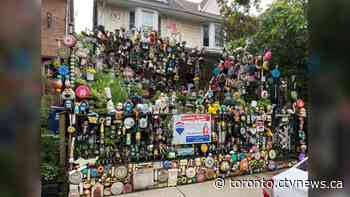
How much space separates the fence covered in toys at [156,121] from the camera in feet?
12.8

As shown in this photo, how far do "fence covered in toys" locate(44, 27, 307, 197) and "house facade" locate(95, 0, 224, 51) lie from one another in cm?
360

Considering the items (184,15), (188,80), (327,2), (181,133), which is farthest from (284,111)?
(184,15)

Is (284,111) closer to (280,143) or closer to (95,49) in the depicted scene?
(280,143)

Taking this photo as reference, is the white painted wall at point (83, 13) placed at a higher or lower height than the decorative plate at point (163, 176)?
higher

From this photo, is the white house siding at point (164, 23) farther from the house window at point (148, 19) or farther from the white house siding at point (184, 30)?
the house window at point (148, 19)

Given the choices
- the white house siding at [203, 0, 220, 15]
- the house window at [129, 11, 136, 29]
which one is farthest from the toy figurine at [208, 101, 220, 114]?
the white house siding at [203, 0, 220, 15]

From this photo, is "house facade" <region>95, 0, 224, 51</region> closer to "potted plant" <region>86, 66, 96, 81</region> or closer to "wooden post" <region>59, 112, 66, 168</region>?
"potted plant" <region>86, 66, 96, 81</region>

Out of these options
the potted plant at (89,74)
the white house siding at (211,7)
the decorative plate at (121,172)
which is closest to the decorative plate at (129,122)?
the decorative plate at (121,172)

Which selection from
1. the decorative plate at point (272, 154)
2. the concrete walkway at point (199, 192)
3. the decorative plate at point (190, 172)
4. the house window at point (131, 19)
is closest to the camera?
the concrete walkway at point (199, 192)

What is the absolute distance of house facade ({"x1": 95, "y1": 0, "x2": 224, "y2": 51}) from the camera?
34.0 feet

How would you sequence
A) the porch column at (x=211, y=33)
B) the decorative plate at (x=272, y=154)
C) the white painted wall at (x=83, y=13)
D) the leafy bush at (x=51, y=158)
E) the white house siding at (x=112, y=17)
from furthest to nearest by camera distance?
the porch column at (x=211, y=33)
the white house siding at (x=112, y=17)
the white painted wall at (x=83, y=13)
the decorative plate at (x=272, y=154)
the leafy bush at (x=51, y=158)

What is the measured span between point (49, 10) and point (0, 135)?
822 cm

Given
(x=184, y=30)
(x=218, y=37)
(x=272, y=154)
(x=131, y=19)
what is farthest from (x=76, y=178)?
(x=218, y=37)

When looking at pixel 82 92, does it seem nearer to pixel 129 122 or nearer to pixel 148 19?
pixel 129 122
